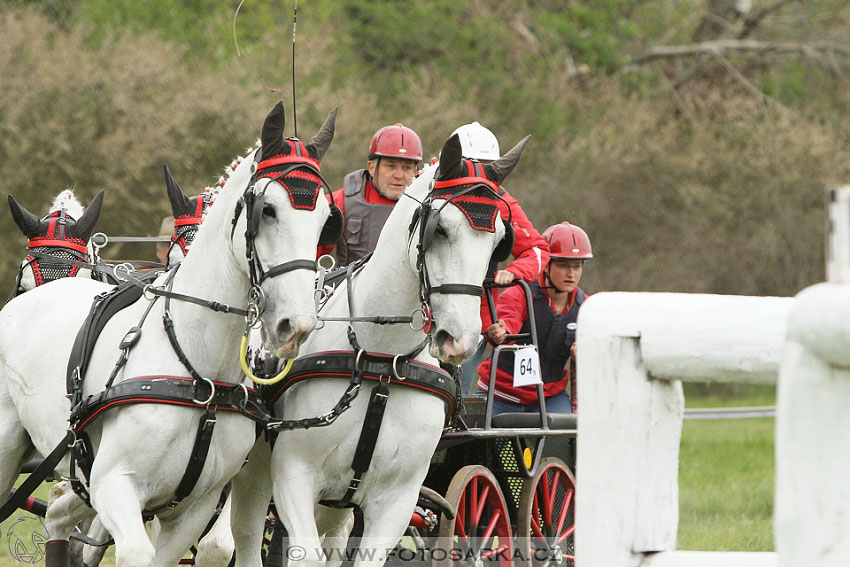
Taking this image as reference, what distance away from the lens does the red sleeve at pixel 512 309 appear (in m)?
5.76

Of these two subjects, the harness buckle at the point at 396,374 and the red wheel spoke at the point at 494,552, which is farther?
the red wheel spoke at the point at 494,552

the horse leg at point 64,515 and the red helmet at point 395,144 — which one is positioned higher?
the red helmet at point 395,144

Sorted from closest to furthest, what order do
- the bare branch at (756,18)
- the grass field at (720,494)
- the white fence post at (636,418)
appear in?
the white fence post at (636,418)
the grass field at (720,494)
the bare branch at (756,18)

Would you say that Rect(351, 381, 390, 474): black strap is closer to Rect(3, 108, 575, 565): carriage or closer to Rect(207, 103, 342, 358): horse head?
Rect(3, 108, 575, 565): carriage

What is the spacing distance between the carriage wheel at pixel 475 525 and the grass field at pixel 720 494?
177 centimetres

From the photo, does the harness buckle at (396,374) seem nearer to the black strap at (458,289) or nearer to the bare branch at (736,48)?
the black strap at (458,289)

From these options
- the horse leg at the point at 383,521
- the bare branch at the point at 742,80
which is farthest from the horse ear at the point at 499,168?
the bare branch at the point at 742,80

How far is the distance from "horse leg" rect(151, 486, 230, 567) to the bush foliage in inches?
433

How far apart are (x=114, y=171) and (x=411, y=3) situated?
8.61 meters

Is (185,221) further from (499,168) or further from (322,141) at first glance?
(499,168)

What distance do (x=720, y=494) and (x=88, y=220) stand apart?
220 inches

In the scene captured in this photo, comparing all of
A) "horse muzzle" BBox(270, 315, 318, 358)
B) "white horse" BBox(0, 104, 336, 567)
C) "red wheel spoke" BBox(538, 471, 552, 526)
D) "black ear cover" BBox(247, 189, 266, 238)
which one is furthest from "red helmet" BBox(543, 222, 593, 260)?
"horse muzzle" BBox(270, 315, 318, 358)

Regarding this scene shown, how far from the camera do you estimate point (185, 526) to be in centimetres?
403

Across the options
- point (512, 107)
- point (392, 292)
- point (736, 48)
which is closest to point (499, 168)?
point (392, 292)
